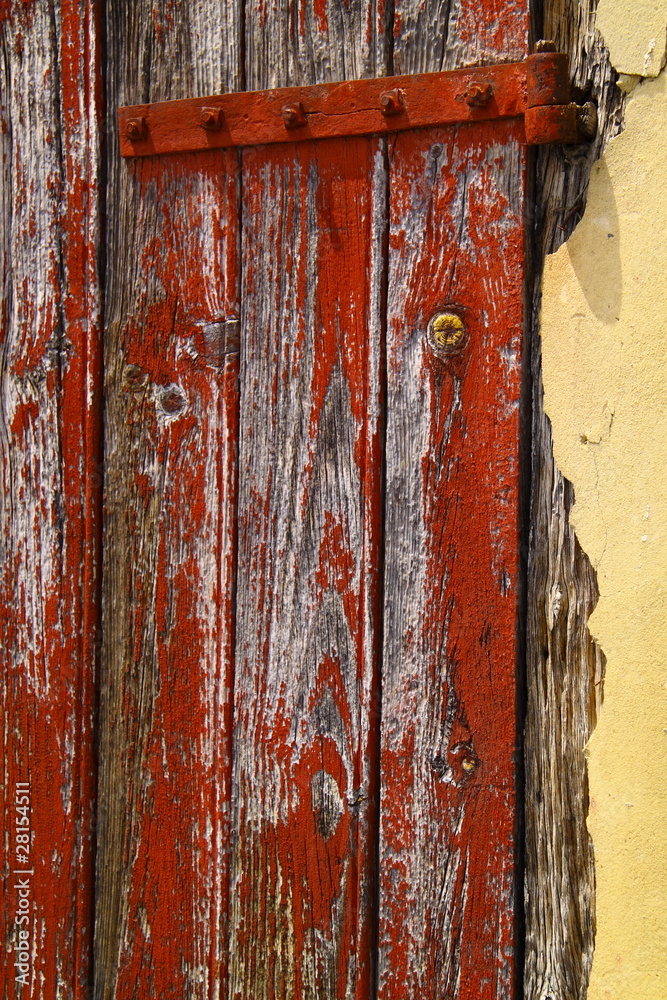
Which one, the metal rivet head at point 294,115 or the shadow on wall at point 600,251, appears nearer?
the shadow on wall at point 600,251

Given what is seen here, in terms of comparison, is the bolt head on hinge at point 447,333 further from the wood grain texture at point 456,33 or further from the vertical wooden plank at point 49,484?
the vertical wooden plank at point 49,484

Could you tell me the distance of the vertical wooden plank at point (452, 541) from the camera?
3.36ft

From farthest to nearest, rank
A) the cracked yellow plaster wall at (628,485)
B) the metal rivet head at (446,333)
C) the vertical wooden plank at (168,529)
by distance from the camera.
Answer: the vertical wooden plank at (168,529)
the metal rivet head at (446,333)
the cracked yellow plaster wall at (628,485)

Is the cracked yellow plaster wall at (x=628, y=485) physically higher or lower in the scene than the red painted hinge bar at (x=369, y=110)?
lower

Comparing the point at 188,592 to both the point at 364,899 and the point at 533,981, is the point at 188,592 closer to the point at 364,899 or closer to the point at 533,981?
the point at 364,899

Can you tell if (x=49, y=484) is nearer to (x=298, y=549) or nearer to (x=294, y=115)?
(x=298, y=549)

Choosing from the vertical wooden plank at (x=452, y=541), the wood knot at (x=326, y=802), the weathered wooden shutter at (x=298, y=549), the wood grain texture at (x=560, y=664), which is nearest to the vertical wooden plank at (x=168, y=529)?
the weathered wooden shutter at (x=298, y=549)

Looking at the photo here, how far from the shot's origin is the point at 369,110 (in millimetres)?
1072

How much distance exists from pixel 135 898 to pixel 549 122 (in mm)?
1182

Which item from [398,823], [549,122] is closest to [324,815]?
[398,823]

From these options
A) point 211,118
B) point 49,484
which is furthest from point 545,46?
point 49,484

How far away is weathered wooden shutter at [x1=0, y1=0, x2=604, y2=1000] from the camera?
3.41ft

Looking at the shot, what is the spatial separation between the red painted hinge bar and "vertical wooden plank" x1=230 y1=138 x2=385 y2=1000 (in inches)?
1.3

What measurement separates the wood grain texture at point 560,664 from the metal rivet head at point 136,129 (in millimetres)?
567
